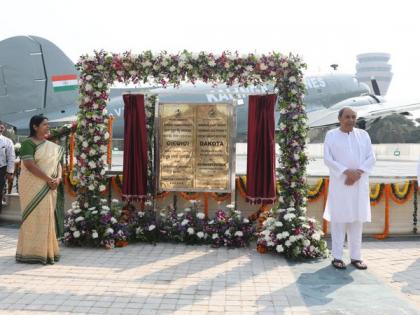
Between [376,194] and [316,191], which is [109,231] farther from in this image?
[376,194]

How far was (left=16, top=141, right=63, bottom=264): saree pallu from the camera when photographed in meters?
5.55

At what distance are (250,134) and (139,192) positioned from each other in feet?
6.55

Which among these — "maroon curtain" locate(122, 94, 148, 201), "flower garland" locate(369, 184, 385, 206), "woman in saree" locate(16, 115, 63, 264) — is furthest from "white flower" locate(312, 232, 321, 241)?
"woman in saree" locate(16, 115, 63, 264)

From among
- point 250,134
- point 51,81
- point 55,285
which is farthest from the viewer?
point 51,81

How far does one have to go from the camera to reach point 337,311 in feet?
13.1

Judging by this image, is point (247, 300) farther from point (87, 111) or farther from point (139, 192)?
point (87, 111)

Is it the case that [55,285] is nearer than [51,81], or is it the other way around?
[55,285]

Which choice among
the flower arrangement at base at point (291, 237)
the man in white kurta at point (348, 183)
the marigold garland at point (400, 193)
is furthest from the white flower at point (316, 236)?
the marigold garland at point (400, 193)

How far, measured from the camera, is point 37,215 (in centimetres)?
555

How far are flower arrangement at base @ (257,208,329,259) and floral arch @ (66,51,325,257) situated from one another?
0.06m

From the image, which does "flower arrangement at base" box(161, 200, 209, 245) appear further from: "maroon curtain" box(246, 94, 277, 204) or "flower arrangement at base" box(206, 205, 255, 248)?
"maroon curtain" box(246, 94, 277, 204)

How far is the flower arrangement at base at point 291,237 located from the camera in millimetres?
6105

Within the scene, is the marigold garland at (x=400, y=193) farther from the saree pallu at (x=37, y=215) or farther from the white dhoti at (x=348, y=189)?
the saree pallu at (x=37, y=215)

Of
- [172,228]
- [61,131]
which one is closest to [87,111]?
[61,131]
